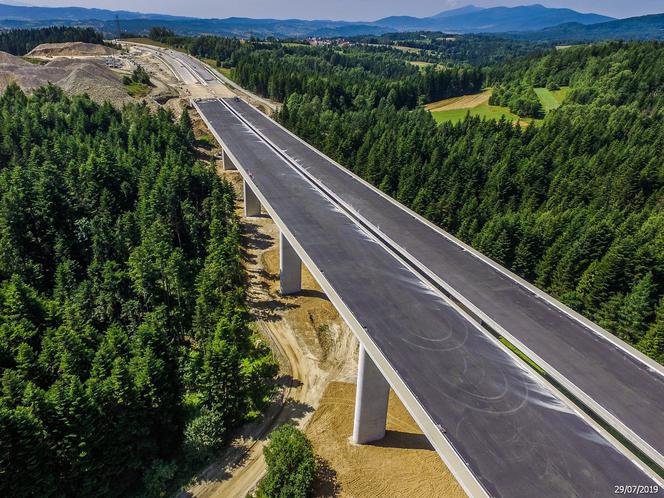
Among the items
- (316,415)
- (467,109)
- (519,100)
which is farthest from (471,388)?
(467,109)

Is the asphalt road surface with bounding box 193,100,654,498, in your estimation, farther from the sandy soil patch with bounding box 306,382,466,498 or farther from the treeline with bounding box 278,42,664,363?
the treeline with bounding box 278,42,664,363

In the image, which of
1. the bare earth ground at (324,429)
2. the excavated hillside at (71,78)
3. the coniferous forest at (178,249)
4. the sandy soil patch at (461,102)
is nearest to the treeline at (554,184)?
the coniferous forest at (178,249)

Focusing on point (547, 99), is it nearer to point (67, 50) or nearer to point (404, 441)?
point (404, 441)


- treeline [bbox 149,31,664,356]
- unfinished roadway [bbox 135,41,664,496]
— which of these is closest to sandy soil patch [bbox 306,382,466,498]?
unfinished roadway [bbox 135,41,664,496]

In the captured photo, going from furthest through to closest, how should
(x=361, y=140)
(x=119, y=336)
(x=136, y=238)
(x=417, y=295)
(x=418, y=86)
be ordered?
(x=418, y=86), (x=361, y=140), (x=136, y=238), (x=119, y=336), (x=417, y=295)

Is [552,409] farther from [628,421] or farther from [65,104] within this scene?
[65,104]

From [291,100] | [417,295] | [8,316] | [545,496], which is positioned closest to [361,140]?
[291,100]

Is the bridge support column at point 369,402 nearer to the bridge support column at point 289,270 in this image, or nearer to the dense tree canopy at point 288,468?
the dense tree canopy at point 288,468
